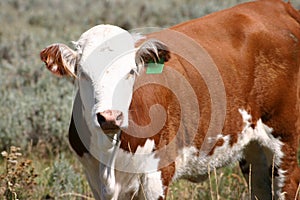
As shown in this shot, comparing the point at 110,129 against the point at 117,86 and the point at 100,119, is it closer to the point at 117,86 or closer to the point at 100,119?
the point at 100,119

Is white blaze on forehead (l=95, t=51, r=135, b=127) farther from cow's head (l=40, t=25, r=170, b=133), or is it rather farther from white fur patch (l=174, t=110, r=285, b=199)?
white fur patch (l=174, t=110, r=285, b=199)

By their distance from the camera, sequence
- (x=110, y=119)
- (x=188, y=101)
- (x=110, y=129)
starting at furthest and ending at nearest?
(x=188, y=101) < (x=110, y=129) < (x=110, y=119)

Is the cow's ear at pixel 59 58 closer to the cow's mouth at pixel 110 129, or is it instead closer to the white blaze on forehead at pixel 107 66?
the white blaze on forehead at pixel 107 66

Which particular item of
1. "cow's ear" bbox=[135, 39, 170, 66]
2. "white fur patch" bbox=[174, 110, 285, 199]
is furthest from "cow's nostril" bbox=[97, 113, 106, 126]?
"white fur patch" bbox=[174, 110, 285, 199]

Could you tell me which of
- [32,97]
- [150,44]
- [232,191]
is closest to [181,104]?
[150,44]

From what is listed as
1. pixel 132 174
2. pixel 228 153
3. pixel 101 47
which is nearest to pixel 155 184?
pixel 132 174

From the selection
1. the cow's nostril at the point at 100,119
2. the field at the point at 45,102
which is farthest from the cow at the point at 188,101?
the field at the point at 45,102

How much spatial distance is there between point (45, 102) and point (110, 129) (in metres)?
4.21

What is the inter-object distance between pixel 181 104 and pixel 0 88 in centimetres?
476

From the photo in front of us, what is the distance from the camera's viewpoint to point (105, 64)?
4.30m

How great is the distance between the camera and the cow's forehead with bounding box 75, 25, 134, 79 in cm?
431

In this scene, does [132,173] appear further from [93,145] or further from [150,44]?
[150,44]

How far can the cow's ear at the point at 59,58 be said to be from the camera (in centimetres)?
441

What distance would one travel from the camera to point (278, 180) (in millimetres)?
5605
